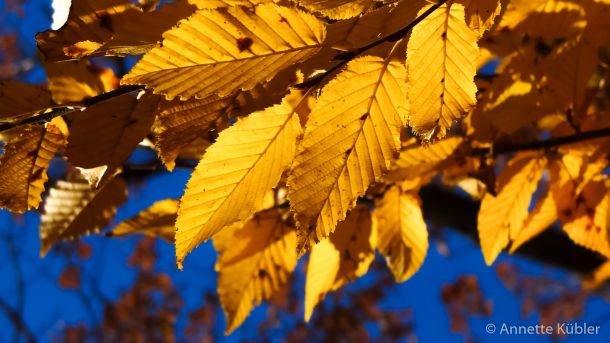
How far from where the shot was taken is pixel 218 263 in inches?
31.0

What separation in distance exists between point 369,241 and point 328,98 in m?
0.47

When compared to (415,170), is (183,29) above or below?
above

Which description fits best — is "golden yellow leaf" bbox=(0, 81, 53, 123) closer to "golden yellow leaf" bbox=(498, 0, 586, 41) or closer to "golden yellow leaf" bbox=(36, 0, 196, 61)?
"golden yellow leaf" bbox=(36, 0, 196, 61)

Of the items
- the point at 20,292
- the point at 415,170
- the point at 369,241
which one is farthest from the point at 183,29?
the point at 20,292

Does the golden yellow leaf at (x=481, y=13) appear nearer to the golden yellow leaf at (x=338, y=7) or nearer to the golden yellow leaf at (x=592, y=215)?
the golden yellow leaf at (x=338, y=7)

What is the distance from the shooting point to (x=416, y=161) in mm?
696

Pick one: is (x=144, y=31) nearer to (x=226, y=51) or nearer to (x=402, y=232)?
(x=226, y=51)

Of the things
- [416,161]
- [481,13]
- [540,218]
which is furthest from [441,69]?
[540,218]

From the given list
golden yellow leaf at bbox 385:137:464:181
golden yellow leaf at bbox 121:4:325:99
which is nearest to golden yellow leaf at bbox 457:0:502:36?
golden yellow leaf at bbox 121:4:325:99

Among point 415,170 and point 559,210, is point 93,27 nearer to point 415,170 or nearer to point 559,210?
point 415,170

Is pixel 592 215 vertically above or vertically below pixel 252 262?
below

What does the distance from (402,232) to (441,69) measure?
0.44 m

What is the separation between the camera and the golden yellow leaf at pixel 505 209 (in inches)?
30.8

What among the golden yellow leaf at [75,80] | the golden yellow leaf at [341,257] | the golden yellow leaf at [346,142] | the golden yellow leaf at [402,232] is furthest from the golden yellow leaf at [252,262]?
the golden yellow leaf at [346,142]
